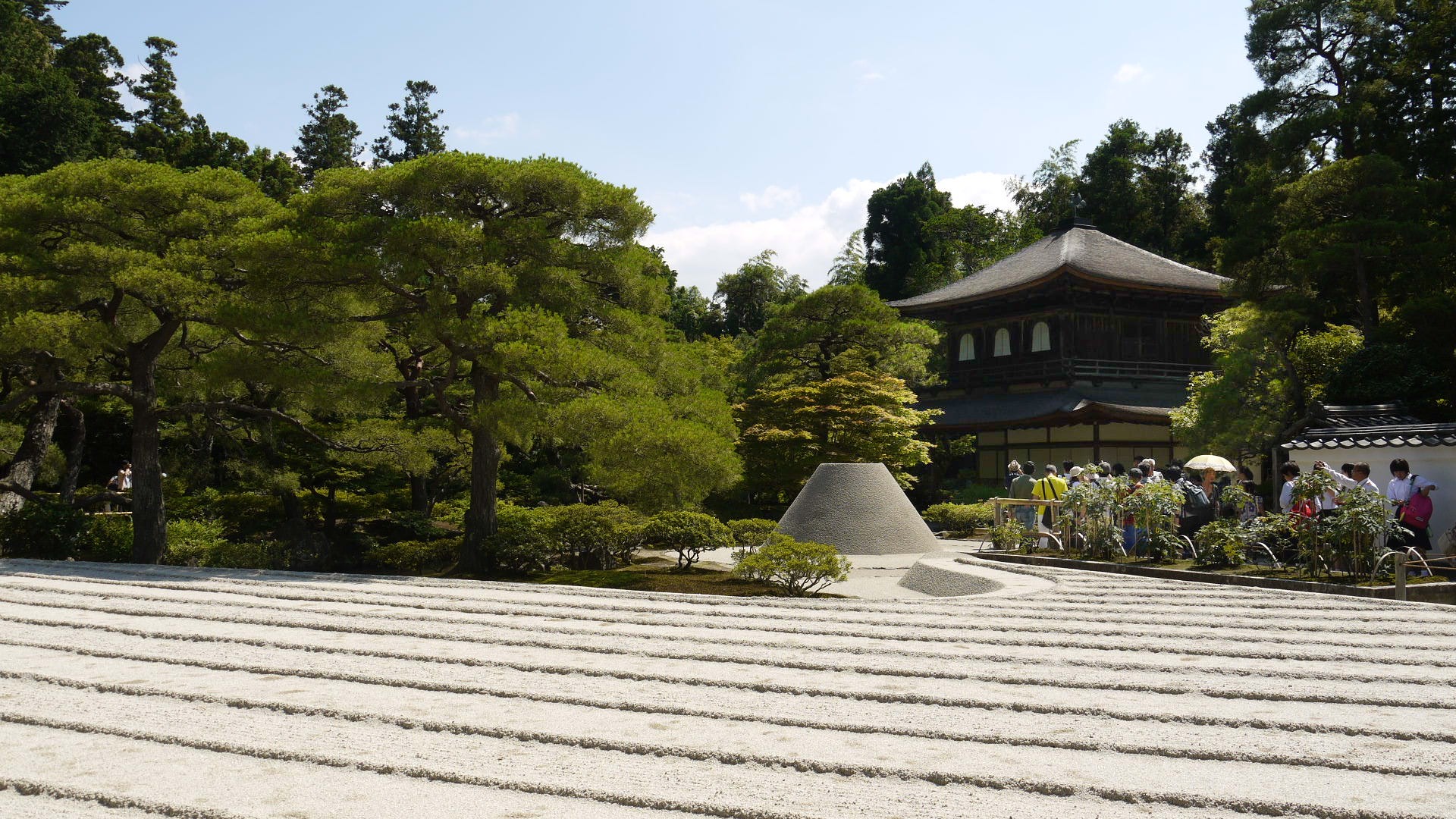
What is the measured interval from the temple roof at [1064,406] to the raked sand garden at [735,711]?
53.4 ft

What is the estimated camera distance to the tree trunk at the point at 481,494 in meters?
12.1

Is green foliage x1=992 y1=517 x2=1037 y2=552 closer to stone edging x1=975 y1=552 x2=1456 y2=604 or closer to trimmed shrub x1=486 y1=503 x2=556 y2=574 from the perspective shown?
stone edging x1=975 y1=552 x2=1456 y2=604

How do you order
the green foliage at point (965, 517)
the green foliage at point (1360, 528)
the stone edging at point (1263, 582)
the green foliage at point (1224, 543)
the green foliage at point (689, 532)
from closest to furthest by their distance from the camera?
1. the stone edging at point (1263, 582)
2. the green foliage at point (1360, 528)
3. the green foliage at point (1224, 543)
4. the green foliage at point (689, 532)
5. the green foliage at point (965, 517)

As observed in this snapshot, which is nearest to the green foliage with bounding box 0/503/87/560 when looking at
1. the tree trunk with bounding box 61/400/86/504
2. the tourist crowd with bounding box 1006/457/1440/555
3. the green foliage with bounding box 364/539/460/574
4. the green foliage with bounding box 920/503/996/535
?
the tree trunk with bounding box 61/400/86/504

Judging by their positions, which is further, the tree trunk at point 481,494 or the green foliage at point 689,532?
the tree trunk at point 481,494

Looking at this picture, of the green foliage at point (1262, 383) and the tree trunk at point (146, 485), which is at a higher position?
the green foliage at point (1262, 383)

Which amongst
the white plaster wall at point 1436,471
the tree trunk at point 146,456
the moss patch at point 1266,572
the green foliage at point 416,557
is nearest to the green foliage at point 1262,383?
the white plaster wall at point 1436,471

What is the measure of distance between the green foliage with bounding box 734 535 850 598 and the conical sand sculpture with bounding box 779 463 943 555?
3182mm

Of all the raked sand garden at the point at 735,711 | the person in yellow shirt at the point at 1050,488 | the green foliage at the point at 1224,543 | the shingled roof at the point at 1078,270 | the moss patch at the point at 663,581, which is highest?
the shingled roof at the point at 1078,270

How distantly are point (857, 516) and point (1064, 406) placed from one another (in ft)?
41.4

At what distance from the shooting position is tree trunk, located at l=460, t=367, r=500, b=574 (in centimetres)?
1212

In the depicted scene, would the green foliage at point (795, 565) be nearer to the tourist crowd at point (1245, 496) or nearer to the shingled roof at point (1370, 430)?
the tourist crowd at point (1245, 496)

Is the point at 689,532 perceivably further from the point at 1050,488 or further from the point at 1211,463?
the point at 1211,463

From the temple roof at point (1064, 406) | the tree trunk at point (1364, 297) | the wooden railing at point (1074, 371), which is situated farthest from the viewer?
the wooden railing at point (1074, 371)
